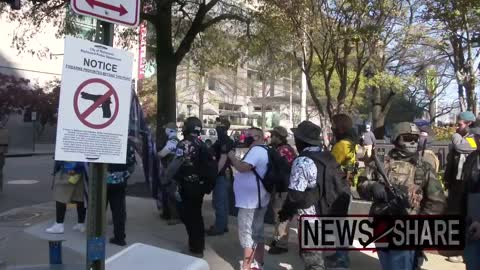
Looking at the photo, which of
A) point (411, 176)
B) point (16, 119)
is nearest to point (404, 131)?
point (411, 176)

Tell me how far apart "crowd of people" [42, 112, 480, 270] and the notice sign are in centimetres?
205

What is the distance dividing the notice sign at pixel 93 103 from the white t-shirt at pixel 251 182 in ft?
8.56

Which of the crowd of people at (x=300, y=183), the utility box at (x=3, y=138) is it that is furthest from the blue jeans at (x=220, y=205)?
the utility box at (x=3, y=138)

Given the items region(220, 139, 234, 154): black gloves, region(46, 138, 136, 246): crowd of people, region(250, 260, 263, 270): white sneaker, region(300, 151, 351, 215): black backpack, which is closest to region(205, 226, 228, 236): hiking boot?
region(220, 139, 234, 154): black gloves

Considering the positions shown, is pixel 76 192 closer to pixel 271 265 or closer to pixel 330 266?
pixel 271 265

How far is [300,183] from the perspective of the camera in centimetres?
485

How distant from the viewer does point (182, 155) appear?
6.54 meters

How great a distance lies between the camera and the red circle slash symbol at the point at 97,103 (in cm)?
310

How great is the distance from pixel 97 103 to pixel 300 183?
2258mm

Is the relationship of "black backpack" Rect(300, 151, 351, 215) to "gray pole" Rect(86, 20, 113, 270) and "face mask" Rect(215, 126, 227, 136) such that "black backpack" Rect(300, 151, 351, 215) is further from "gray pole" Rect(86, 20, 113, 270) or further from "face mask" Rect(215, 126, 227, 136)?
"face mask" Rect(215, 126, 227, 136)

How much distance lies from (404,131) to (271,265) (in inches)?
113

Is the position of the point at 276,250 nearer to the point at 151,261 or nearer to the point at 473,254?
the point at 473,254

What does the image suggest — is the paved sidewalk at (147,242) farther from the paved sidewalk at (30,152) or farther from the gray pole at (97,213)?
the paved sidewalk at (30,152)

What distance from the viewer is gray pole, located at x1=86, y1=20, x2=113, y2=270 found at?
333 centimetres
